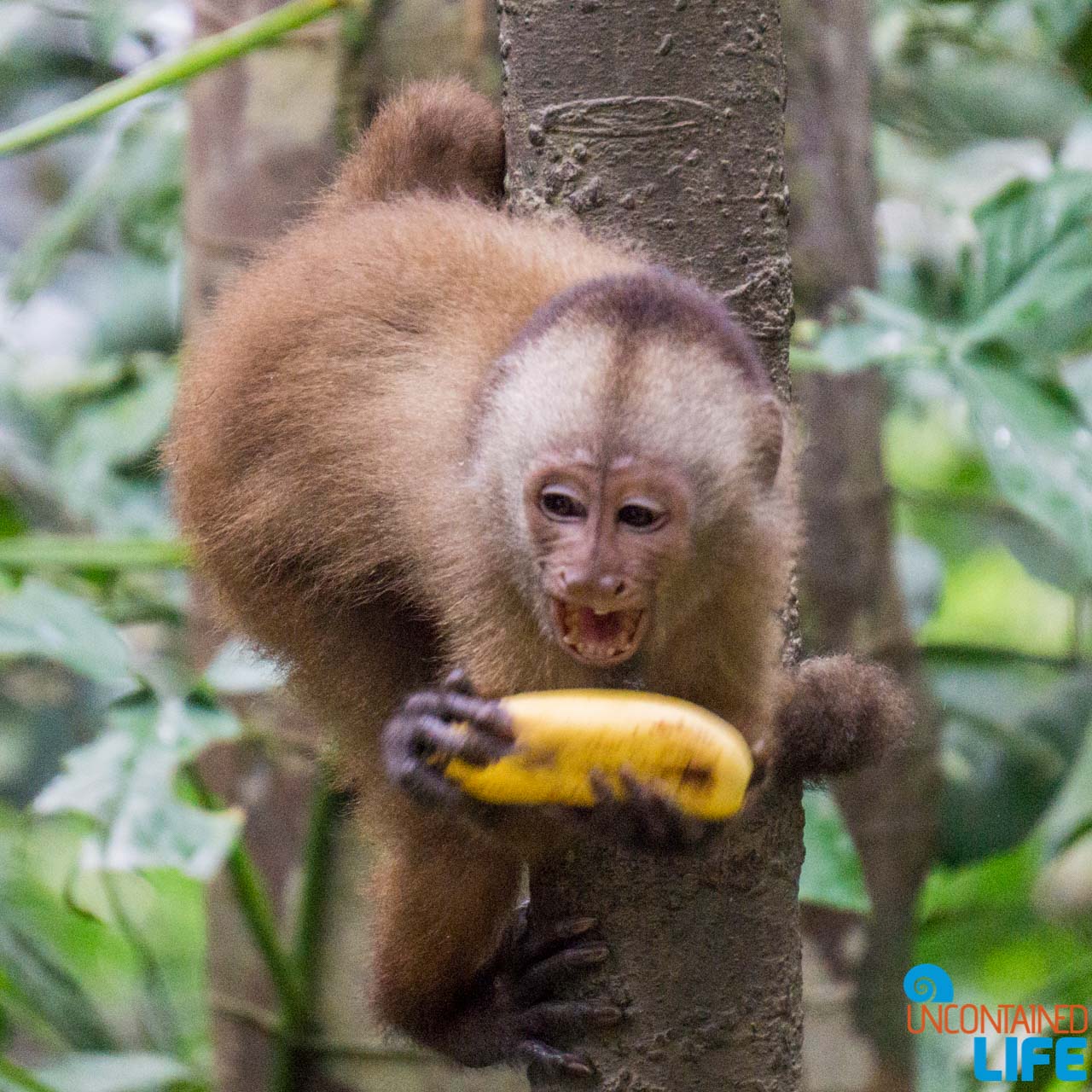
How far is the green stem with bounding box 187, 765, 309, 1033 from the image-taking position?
3.19 metres

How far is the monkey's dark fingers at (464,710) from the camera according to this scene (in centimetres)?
185

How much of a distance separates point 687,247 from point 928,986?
2.06 meters

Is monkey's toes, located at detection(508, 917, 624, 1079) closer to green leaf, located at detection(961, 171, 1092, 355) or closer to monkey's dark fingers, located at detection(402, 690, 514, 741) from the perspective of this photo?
monkey's dark fingers, located at detection(402, 690, 514, 741)

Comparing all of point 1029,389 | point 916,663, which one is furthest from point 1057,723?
point 1029,389

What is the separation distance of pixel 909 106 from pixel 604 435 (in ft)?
11.0

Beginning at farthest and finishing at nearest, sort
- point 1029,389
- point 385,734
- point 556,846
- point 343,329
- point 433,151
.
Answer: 1. point 1029,389
2. point 433,151
3. point 343,329
4. point 556,846
5. point 385,734

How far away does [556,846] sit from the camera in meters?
2.14

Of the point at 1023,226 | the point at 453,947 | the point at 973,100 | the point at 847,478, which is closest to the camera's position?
the point at 453,947

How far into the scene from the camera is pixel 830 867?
283cm

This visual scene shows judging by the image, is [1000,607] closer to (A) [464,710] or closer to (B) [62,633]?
(B) [62,633]

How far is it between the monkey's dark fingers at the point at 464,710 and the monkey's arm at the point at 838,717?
0.57 m

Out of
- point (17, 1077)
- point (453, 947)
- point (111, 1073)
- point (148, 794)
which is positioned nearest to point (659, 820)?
point (453, 947)

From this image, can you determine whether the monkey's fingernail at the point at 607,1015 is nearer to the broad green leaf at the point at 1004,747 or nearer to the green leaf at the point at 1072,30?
Result: the broad green leaf at the point at 1004,747

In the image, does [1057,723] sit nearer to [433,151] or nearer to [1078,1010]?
[1078,1010]
